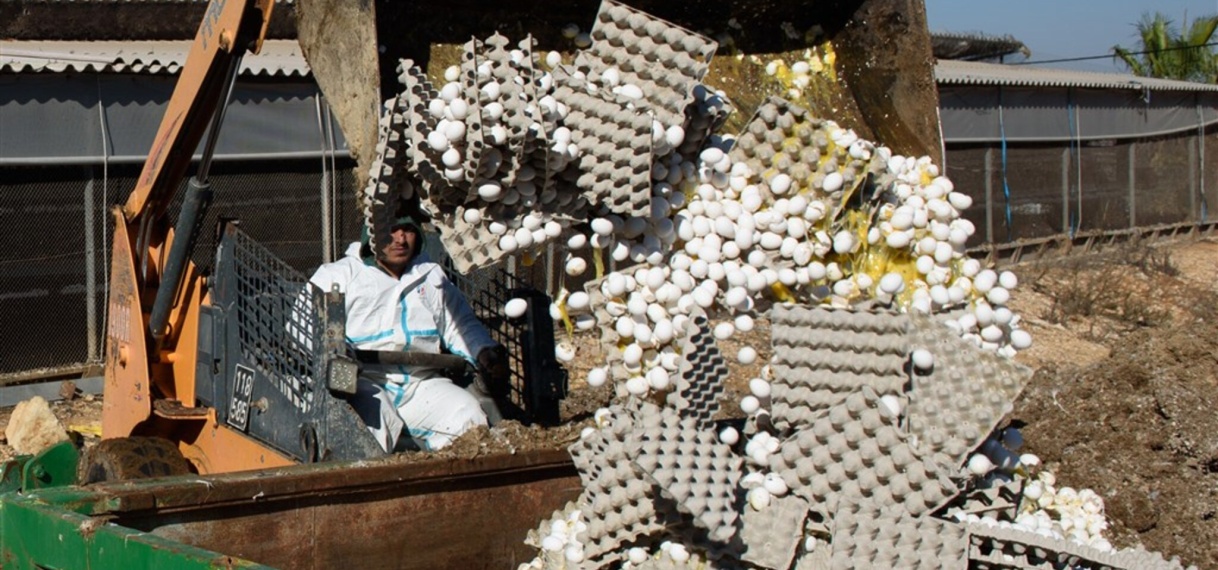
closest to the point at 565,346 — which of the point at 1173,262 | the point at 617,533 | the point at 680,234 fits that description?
the point at 680,234

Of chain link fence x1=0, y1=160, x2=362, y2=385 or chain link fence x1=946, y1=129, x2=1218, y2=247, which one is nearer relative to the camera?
chain link fence x1=0, y1=160, x2=362, y2=385

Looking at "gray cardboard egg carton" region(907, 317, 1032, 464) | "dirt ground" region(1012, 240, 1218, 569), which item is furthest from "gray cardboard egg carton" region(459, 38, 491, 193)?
"dirt ground" region(1012, 240, 1218, 569)

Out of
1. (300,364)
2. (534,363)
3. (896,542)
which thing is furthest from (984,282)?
(300,364)

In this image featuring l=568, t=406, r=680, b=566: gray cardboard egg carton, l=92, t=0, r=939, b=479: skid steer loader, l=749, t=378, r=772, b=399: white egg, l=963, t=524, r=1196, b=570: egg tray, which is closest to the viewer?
l=963, t=524, r=1196, b=570: egg tray

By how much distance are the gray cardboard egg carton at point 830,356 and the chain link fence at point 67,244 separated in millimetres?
7010

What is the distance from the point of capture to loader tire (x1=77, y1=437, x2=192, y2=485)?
473 centimetres

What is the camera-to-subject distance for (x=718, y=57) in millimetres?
4512

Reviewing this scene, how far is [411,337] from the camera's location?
17.0 ft

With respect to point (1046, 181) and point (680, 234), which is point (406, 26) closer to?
point (680, 234)

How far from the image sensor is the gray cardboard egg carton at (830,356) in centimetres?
336

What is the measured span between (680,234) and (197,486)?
1437mm

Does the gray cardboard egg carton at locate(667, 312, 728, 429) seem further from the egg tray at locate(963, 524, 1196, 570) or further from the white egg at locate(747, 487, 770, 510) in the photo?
the egg tray at locate(963, 524, 1196, 570)

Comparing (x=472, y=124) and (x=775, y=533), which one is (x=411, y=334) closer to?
(x=472, y=124)

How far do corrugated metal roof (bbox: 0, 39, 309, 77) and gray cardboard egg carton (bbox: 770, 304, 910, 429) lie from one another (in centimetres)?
612
